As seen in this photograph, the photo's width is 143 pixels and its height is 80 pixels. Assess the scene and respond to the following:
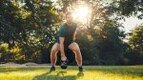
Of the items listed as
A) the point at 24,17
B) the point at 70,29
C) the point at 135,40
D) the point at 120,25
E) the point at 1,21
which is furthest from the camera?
the point at 135,40

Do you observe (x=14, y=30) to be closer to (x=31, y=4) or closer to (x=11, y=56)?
(x=31, y=4)

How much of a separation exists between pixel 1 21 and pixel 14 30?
5.96 feet

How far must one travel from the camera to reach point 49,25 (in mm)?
55625

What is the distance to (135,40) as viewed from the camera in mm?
96812

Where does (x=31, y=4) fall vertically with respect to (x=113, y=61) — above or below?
above

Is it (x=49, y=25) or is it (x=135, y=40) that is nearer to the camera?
(x=49, y=25)

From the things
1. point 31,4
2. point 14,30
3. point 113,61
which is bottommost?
point 113,61

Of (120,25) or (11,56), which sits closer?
(11,56)

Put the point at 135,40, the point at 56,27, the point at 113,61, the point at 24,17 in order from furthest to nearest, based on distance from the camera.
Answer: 1. the point at 135,40
2. the point at 113,61
3. the point at 56,27
4. the point at 24,17

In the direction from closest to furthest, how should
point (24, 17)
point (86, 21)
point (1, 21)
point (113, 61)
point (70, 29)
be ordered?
1. point (70, 29)
2. point (1, 21)
3. point (24, 17)
4. point (113, 61)
5. point (86, 21)

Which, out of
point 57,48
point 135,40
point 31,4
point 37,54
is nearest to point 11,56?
point 37,54

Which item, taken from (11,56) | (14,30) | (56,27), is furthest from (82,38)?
(11,56)

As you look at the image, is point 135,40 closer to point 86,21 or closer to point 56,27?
point 86,21

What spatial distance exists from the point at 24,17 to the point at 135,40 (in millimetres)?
48512
